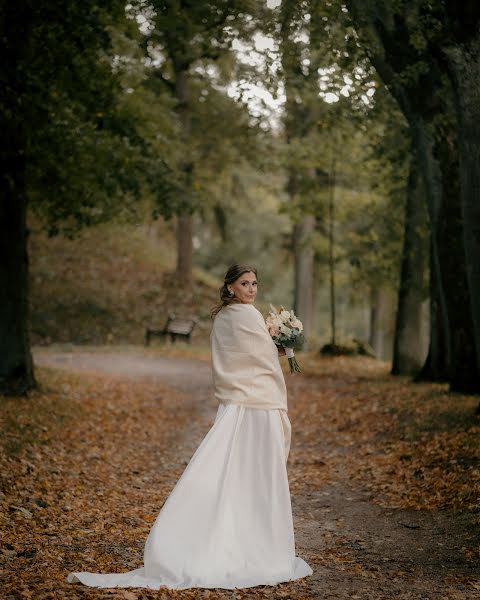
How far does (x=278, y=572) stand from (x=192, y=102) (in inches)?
1030

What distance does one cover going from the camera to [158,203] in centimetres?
1495

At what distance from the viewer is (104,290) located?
31578 mm

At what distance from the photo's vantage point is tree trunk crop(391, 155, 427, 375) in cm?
1791

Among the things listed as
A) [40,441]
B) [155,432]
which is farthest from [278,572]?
[155,432]

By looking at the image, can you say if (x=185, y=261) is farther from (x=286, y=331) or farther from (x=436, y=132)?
(x=286, y=331)

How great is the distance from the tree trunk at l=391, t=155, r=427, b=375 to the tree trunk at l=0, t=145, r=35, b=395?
894 centimetres

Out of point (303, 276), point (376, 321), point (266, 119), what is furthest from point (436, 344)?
point (376, 321)

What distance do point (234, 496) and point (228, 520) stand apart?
0.18 m

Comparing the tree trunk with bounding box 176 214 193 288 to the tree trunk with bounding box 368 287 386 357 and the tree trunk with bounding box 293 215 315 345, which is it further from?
the tree trunk with bounding box 368 287 386 357

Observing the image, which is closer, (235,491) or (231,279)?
(235,491)

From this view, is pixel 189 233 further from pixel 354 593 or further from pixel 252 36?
pixel 354 593

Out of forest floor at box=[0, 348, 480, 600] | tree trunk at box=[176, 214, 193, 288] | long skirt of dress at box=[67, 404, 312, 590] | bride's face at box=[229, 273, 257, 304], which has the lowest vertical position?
forest floor at box=[0, 348, 480, 600]

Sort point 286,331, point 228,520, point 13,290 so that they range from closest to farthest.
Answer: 1. point 228,520
2. point 286,331
3. point 13,290

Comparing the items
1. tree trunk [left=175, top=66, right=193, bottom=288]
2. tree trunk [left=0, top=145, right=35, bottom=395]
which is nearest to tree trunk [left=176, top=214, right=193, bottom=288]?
tree trunk [left=175, top=66, right=193, bottom=288]
